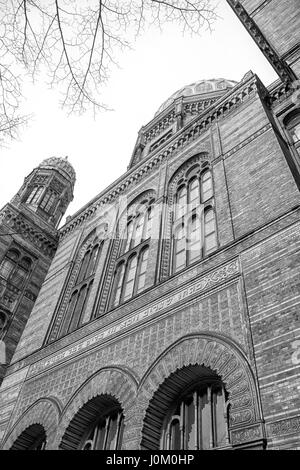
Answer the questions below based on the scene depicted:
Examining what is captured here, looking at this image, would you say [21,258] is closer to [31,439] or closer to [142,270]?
[142,270]

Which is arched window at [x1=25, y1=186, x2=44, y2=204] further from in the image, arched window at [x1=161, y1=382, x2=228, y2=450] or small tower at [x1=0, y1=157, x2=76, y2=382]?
arched window at [x1=161, y1=382, x2=228, y2=450]

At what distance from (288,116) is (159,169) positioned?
13.6 ft

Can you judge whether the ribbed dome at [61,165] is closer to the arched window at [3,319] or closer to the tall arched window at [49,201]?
the tall arched window at [49,201]

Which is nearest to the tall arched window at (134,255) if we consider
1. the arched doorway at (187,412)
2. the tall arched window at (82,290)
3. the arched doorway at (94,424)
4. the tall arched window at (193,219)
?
the tall arched window at (193,219)

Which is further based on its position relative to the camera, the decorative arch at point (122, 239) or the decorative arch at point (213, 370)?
the decorative arch at point (122, 239)

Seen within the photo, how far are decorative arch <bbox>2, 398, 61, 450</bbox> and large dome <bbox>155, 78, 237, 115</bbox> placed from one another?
16965mm

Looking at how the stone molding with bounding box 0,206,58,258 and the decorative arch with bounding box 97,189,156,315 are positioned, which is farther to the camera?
the stone molding with bounding box 0,206,58,258

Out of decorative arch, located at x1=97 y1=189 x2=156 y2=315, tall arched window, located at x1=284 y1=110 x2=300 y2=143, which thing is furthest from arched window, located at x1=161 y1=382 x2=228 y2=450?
tall arched window, located at x1=284 y1=110 x2=300 y2=143

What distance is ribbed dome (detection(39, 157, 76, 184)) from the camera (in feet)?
67.1

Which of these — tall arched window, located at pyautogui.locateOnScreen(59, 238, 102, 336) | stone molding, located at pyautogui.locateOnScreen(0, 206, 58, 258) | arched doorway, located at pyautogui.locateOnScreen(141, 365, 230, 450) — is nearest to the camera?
arched doorway, located at pyautogui.locateOnScreen(141, 365, 230, 450)

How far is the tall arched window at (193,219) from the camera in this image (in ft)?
26.6

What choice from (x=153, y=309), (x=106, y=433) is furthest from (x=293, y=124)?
(x=106, y=433)

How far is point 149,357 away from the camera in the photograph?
6238mm

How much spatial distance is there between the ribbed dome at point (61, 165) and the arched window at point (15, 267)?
781 centimetres
